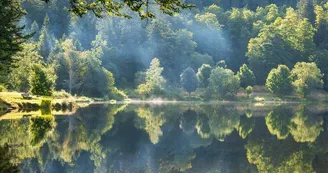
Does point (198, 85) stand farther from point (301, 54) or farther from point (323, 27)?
point (323, 27)

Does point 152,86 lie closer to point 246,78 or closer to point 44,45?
point 44,45

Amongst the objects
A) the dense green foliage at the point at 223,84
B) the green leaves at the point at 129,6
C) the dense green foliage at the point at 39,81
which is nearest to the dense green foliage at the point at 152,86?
the dense green foliage at the point at 223,84

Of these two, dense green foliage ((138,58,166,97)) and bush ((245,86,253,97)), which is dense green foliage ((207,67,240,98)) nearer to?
bush ((245,86,253,97))

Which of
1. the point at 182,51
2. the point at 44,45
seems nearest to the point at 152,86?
the point at 44,45

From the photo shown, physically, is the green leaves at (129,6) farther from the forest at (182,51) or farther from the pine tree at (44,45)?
the pine tree at (44,45)

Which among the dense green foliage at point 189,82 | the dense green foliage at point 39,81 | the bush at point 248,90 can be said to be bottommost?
the dense green foliage at point 39,81

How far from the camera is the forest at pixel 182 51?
339 ft

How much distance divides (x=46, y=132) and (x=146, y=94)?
8804 centimetres

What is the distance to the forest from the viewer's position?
103 metres

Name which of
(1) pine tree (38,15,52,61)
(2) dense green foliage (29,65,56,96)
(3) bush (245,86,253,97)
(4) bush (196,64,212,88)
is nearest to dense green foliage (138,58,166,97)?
(4) bush (196,64,212,88)

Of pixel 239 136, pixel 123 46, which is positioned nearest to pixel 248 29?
pixel 123 46

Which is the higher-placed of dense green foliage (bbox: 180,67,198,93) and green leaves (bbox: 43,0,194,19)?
dense green foliage (bbox: 180,67,198,93)

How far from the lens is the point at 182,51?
5669 inches

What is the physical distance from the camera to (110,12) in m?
15.2
